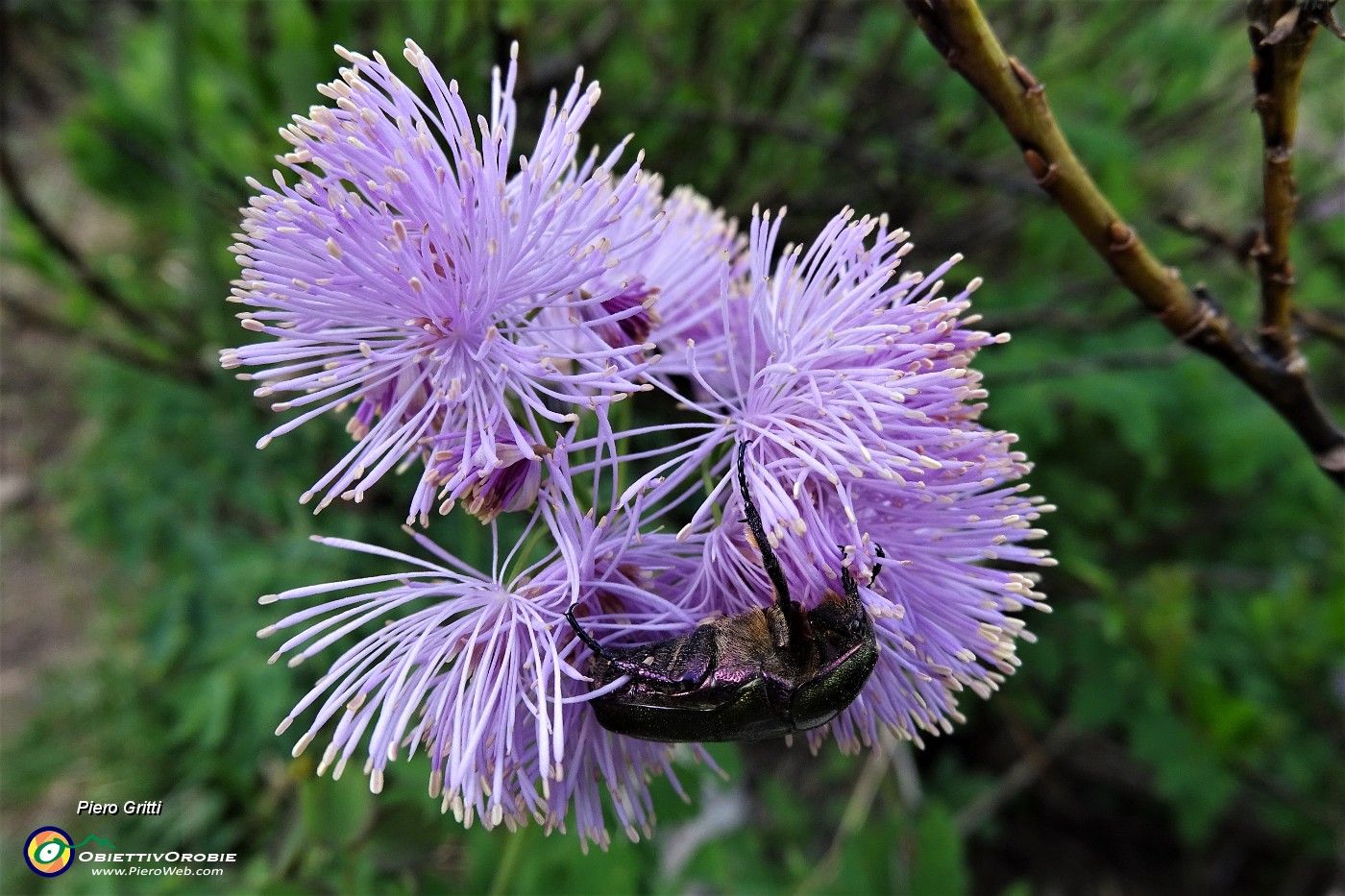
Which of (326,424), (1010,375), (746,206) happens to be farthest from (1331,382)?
(326,424)

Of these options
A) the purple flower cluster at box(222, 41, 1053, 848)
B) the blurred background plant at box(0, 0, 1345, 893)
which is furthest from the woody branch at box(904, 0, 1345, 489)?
the blurred background plant at box(0, 0, 1345, 893)

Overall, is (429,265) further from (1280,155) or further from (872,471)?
(1280,155)

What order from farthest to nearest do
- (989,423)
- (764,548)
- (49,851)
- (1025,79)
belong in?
1. (989,423)
2. (49,851)
3. (1025,79)
4. (764,548)

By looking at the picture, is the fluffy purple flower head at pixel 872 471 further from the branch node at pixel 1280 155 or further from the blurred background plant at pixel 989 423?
the blurred background plant at pixel 989 423

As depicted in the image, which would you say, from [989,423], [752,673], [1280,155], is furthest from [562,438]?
[989,423]

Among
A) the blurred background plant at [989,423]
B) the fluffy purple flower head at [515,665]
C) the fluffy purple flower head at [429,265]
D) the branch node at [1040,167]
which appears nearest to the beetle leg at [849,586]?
the fluffy purple flower head at [515,665]

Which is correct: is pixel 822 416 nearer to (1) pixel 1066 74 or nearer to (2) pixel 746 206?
(2) pixel 746 206
